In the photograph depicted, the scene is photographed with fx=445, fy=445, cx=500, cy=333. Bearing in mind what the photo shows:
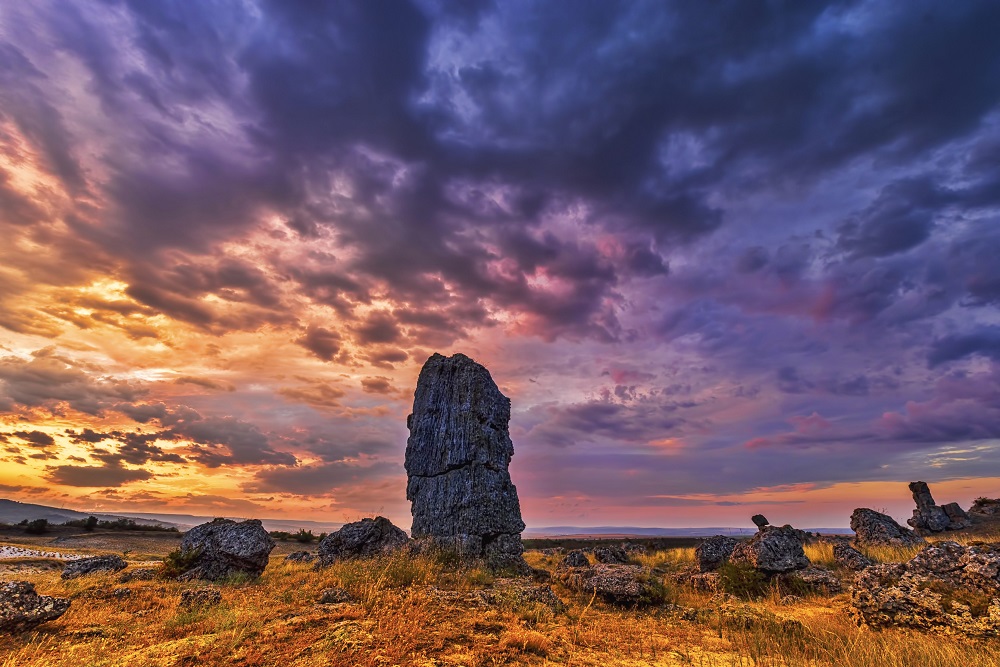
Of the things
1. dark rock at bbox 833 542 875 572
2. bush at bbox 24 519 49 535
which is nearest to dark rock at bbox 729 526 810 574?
dark rock at bbox 833 542 875 572

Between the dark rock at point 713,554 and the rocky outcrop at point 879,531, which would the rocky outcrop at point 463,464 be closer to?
the dark rock at point 713,554

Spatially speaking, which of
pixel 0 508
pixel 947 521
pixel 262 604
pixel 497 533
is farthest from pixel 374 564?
pixel 0 508

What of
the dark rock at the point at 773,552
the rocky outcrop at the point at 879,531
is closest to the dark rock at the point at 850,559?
the dark rock at the point at 773,552

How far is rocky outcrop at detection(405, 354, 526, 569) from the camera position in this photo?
1739cm

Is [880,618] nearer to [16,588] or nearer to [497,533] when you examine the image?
[497,533]

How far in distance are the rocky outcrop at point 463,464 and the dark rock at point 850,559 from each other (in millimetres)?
12206

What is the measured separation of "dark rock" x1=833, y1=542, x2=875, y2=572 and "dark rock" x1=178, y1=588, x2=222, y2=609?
19.9 meters

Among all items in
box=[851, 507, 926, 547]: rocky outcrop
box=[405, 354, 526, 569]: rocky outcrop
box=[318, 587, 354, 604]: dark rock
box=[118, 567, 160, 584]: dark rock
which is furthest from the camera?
box=[851, 507, 926, 547]: rocky outcrop

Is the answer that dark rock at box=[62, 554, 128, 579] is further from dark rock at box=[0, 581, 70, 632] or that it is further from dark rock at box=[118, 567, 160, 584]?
dark rock at box=[0, 581, 70, 632]

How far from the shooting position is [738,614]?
32.2 ft

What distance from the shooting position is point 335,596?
986cm

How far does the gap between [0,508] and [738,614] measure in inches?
7326

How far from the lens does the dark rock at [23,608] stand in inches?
285

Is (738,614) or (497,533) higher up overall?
(497,533)
